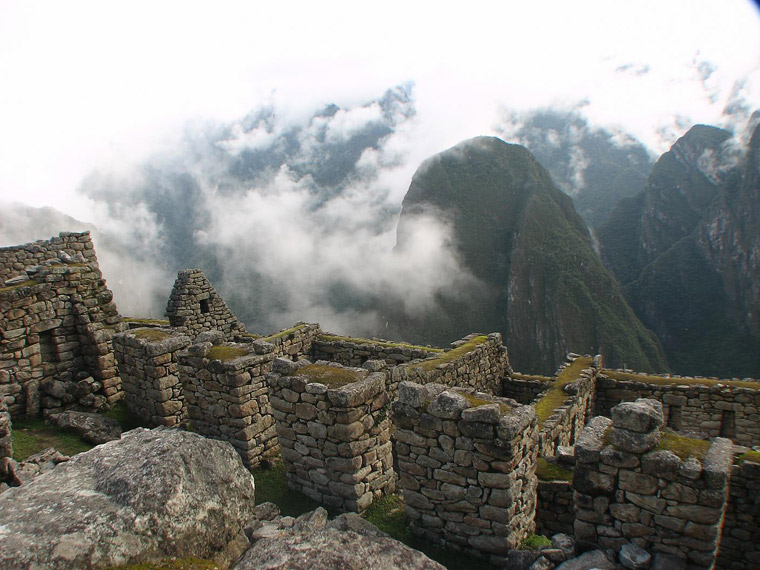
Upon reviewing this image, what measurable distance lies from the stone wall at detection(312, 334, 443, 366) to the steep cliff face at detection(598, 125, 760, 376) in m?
85.8

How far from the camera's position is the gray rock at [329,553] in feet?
15.5

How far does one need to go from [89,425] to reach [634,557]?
1059 cm

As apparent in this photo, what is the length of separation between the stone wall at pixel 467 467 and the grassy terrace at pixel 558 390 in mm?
4419

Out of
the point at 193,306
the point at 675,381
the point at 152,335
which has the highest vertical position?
the point at 193,306

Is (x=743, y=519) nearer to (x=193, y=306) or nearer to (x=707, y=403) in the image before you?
(x=707, y=403)

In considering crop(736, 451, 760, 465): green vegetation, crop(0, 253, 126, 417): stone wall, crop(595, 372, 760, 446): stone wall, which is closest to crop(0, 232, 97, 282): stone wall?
crop(0, 253, 126, 417): stone wall

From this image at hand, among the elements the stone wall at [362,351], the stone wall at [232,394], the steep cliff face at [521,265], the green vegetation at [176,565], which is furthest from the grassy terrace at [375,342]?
the steep cliff face at [521,265]

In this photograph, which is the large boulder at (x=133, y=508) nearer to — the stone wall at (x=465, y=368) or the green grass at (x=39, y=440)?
the green grass at (x=39, y=440)

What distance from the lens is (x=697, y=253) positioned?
11100 centimetres

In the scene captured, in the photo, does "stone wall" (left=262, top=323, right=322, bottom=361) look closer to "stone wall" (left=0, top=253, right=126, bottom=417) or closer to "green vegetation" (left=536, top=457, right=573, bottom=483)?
"stone wall" (left=0, top=253, right=126, bottom=417)

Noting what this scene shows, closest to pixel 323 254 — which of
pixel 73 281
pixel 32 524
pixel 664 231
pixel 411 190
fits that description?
pixel 411 190

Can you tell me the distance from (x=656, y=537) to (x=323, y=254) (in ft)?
400

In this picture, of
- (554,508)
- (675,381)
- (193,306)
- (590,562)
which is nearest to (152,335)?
A: (193,306)

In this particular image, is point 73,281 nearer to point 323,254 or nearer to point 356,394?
point 356,394
